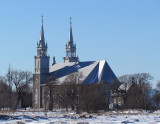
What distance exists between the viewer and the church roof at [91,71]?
101 m

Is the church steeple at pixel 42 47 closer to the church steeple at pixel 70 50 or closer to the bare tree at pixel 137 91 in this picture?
the church steeple at pixel 70 50

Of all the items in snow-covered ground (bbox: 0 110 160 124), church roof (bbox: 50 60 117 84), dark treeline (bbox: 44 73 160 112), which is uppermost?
church roof (bbox: 50 60 117 84)

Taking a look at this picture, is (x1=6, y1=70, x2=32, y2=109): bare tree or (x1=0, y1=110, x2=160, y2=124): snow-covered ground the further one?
(x1=6, y1=70, x2=32, y2=109): bare tree

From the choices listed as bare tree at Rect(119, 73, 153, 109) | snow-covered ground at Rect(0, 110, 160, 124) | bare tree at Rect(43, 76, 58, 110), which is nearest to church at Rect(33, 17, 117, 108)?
bare tree at Rect(43, 76, 58, 110)

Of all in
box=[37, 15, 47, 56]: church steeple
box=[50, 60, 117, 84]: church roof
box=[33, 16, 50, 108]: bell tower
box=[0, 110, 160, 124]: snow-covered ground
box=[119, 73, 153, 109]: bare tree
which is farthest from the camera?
box=[37, 15, 47, 56]: church steeple

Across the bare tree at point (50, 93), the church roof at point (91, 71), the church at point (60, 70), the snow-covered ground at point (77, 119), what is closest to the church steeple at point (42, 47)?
the church at point (60, 70)

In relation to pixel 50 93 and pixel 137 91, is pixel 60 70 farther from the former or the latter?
pixel 137 91

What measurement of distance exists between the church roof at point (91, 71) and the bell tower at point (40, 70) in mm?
3607

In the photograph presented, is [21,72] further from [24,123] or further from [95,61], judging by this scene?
[24,123]

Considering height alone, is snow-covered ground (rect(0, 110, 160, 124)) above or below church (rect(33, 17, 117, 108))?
below

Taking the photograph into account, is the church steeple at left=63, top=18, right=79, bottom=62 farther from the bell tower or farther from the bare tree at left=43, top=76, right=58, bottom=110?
the bare tree at left=43, top=76, right=58, bottom=110

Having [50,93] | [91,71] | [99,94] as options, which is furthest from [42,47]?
[99,94]

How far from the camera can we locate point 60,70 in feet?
359

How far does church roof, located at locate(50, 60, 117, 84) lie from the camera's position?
10078 cm
